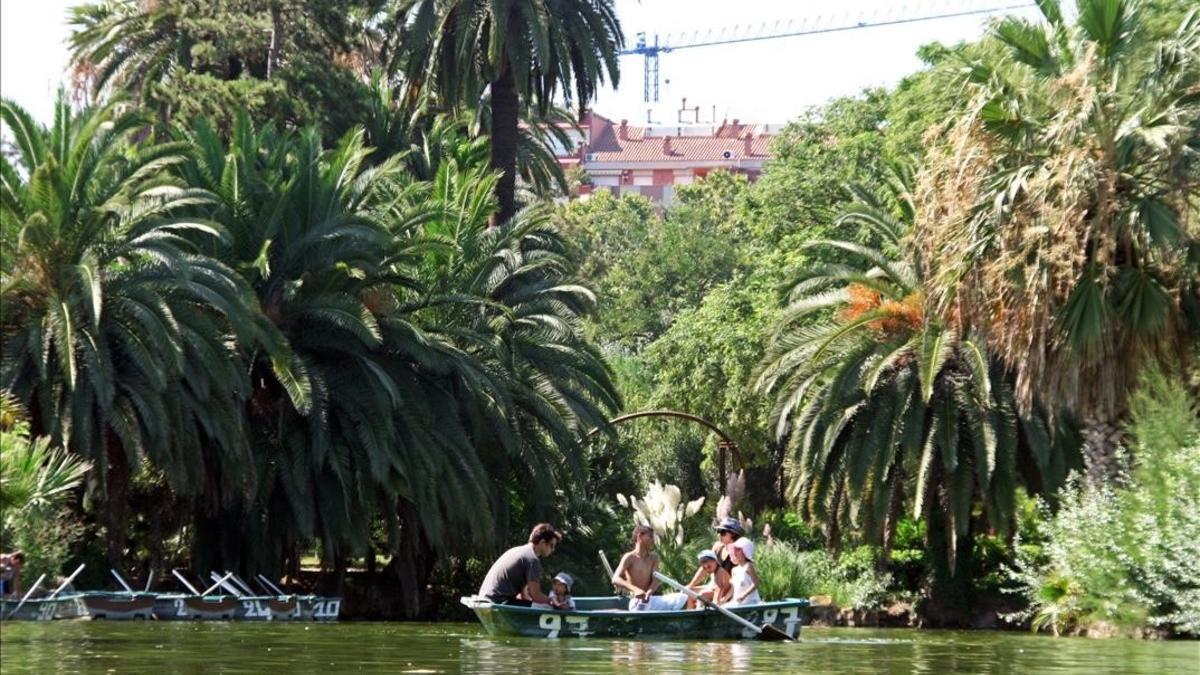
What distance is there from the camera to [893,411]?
42281 mm

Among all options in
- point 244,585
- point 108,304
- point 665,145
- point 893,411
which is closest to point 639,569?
point 244,585

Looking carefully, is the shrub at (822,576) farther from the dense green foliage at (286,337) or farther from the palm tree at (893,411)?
the dense green foliage at (286,337)

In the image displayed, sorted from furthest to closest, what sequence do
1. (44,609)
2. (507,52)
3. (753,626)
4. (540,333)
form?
(507,52)
(540,333)
(44,609)
(753,626)

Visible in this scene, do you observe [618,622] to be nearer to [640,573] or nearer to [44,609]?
[640,573]

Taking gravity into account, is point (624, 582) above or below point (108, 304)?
below

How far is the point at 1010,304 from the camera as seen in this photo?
34.2 m

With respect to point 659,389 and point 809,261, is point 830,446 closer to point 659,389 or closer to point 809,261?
point 809,261

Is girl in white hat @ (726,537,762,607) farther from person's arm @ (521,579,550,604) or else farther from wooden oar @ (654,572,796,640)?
person's arm @ (521,579,550,604)

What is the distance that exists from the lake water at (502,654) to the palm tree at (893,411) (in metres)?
9.70

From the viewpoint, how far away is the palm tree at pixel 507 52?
1943 inches

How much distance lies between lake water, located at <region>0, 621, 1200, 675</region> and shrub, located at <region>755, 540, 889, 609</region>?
38.2ft

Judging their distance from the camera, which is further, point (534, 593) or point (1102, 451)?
point (1102, 451)

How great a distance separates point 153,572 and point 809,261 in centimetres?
1984

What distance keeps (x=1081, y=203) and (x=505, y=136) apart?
71.5 feet
